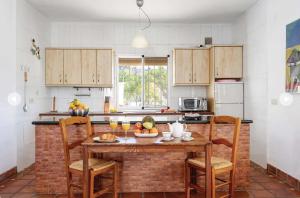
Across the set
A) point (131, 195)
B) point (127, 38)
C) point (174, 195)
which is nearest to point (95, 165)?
point (131, 195)

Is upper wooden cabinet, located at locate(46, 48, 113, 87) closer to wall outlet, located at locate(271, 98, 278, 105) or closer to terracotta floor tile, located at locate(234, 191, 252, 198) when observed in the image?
wall outlet, located at locate(271, 98, 278, 105)

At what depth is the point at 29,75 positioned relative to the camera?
4.54 m

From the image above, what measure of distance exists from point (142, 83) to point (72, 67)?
1472 millimetres

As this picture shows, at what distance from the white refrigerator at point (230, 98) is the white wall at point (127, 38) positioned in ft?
2.59

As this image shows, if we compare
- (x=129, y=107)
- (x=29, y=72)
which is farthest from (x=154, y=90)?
(x=29, y=72)

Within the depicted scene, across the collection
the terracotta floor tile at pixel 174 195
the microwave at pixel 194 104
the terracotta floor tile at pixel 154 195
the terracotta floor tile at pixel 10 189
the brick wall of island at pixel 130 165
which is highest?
the microwave at pixel 194 104

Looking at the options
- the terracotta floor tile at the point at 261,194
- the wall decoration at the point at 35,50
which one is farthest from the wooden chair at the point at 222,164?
the wall decoration at the point at 35,50

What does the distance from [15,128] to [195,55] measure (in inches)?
135

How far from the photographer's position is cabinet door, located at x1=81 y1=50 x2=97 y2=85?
538cm

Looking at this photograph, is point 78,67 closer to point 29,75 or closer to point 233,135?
point 29,75

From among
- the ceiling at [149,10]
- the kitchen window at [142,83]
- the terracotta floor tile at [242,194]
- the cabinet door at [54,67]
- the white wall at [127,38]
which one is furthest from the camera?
the kitchen window at [142,83]

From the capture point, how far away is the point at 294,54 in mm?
3365

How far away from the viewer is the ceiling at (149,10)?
14.7 feet

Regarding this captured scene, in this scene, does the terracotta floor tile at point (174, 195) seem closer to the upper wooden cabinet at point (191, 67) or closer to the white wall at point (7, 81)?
the white wall at point (7, 81)
